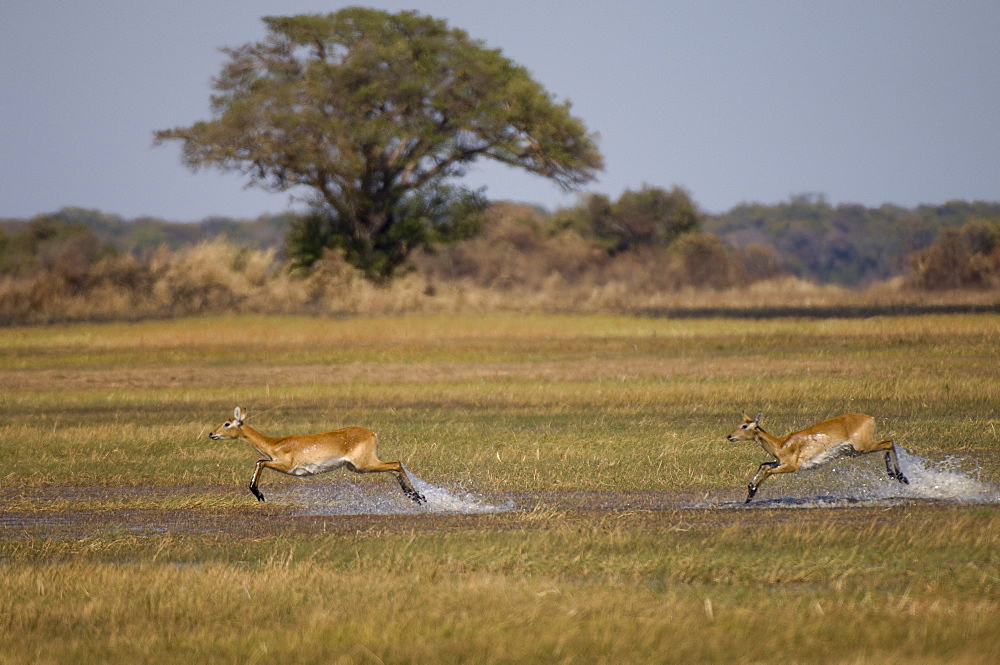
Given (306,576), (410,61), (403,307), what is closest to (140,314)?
(403,307)

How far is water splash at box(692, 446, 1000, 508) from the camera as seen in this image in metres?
12.1

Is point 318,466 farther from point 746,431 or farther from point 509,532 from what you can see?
point 746,431

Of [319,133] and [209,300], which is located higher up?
[319,133]

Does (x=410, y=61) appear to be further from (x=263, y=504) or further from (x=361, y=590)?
(x=361, y=590)

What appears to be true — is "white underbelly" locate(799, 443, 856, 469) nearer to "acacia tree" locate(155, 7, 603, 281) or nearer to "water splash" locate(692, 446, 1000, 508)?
"water splash" locate(692, 446, 1000, 508)

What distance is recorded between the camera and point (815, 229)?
Result: 417 feet

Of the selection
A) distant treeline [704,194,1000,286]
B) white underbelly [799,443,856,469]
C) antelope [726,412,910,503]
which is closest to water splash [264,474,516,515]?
antelope [726,412,910,503]

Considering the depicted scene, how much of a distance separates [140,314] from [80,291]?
340 cm

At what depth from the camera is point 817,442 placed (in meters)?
12.2

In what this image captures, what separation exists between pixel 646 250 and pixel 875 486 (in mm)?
57775

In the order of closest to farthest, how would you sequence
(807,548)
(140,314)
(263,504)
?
(807,548)
(263,504)
(140,314)

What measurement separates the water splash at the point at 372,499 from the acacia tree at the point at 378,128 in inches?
1181

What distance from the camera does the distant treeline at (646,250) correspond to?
49.5 meters

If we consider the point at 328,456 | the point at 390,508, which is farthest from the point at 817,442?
the point at 328,456
